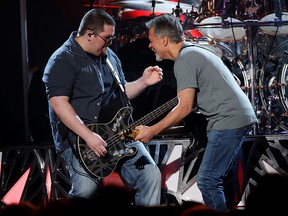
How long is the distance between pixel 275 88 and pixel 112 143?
145 inches

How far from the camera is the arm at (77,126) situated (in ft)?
19.8

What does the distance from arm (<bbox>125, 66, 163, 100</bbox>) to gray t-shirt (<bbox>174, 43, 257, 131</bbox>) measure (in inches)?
27.1

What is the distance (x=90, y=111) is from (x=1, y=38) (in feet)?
9.72

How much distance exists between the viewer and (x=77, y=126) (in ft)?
19.8

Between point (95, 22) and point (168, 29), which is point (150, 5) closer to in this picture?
point (95, 22)

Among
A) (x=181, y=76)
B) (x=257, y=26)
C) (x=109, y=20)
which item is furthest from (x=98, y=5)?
(x=181, y=76)

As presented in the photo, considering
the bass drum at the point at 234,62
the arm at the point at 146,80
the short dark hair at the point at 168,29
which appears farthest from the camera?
the bass drum at the point at 234,62

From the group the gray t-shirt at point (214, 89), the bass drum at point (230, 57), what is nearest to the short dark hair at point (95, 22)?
the gray t-shirt at point (214, 89)

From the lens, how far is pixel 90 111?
630 cm

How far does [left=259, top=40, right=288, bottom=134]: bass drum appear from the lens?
29.5 ft

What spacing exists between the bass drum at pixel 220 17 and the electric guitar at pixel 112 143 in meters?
2.84

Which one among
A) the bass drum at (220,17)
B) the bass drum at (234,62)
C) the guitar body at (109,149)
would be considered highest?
the bass drum at (220,17)

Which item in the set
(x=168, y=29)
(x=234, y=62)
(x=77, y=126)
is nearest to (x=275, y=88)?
(x=234, y=62)

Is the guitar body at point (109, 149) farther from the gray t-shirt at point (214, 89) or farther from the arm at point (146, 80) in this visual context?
the gray t-shirt at point (214, 89)
